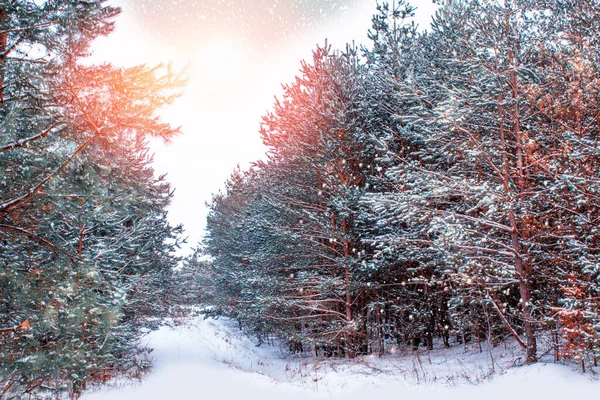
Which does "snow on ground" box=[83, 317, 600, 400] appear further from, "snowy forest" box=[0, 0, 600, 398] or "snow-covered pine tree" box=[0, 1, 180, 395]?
"snow-covered pine tree" box=[0, 1, 180, 395]

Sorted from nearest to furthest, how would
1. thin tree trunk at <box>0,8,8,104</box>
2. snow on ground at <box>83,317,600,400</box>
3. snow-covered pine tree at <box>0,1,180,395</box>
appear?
snow-covered pine tree at <box>0,1,180,395</box>
thin tree trunk at <box>0,8,8,104</box>
snow on ground at <box>83,317,600,400</box>

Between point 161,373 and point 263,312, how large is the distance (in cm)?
389

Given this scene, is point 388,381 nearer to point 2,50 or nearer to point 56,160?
point 56,160

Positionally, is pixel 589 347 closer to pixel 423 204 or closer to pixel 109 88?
pixel 423 204

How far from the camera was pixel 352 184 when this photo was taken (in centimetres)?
1184

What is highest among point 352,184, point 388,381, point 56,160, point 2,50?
point 2,50

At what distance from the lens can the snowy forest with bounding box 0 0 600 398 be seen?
16.9ft

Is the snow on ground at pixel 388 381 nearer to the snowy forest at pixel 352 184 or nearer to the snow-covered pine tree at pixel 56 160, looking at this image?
the snowy forest at pixel 352 184

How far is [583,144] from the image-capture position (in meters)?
6.32

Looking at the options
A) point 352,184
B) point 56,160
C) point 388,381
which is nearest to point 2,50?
point 56,160

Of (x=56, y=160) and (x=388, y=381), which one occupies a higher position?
(x=56, y=160)

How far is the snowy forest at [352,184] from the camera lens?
16.9 ft

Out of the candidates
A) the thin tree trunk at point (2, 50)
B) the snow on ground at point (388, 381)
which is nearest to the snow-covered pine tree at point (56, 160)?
the thin tree trunk at point (2, 50)

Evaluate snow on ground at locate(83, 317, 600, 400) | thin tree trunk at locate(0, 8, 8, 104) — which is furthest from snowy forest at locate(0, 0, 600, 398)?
snow on ground at locate(83, 317, 600, 400)
